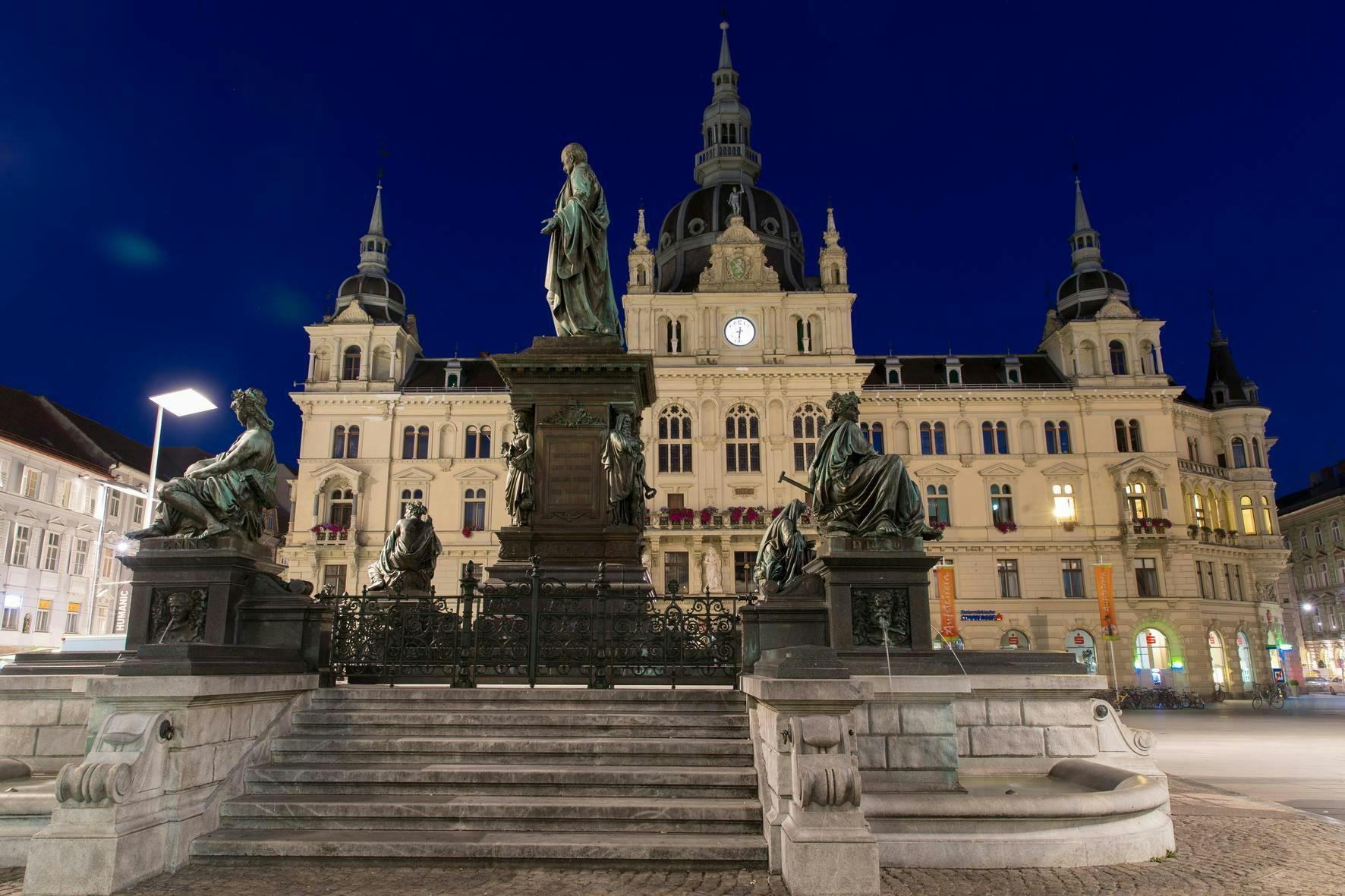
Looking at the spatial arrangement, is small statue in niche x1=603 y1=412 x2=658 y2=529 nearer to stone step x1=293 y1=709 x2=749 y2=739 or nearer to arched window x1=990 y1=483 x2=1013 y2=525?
stone step x1=293 y1=709 x2=749 y2=739

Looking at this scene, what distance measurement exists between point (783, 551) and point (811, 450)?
37.5m

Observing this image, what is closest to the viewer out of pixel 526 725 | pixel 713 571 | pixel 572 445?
pixel 526 725

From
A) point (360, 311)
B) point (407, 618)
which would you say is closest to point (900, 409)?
point (360, 311)

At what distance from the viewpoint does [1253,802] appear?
11.4 meters

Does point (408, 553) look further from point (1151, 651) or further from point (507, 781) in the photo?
point (1151, 651)

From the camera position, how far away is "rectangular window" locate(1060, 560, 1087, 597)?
161 ft

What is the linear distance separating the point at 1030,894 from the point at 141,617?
8580 millimetres

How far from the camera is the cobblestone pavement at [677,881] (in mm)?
6332

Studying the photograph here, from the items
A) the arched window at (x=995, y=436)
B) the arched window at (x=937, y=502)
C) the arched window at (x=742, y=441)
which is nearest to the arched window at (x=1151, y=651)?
the arched window at (x=937, y=502)

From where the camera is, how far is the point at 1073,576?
49500mm

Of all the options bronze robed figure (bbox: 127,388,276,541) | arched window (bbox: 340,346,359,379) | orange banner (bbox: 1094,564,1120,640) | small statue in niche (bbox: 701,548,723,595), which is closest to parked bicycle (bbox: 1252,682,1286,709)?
orange banner (bbox: 1094,564,1120,640)

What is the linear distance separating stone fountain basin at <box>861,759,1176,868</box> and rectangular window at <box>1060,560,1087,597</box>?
45062 millimetres

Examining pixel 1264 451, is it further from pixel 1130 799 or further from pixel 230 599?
pixel 230 599

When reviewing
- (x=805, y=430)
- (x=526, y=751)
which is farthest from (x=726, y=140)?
(x=526, y=751)
